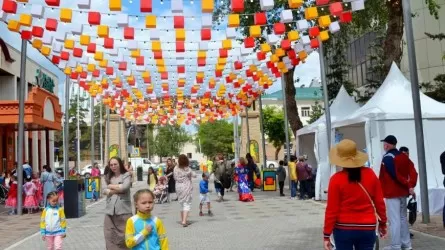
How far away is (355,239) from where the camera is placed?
17.3 ft

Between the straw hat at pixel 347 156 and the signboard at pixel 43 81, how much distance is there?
33988mm

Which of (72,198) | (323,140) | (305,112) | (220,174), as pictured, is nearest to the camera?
(72,198)

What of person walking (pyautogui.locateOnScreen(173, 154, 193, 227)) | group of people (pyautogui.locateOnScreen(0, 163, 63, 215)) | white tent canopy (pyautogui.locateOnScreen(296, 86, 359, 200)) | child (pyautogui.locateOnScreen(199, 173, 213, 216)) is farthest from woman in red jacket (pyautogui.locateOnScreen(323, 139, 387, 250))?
group of people (pyautogui.locateOnScreen(0, 163, 63, 215))

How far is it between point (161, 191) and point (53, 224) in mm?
12993

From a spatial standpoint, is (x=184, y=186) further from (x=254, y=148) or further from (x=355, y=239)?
(x=254, y=148)

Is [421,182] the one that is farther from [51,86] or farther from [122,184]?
[51,86]

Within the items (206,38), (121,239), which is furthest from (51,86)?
(121,239)

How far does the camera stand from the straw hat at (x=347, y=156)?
5.34 meters

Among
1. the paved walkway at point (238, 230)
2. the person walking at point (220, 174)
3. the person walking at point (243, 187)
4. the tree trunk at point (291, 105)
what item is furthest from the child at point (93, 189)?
the tree trunk at point (291, 105)

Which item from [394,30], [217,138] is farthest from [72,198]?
[217,138]

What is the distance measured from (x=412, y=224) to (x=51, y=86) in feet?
109

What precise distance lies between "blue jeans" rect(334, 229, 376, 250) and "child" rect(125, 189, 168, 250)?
1586 mm

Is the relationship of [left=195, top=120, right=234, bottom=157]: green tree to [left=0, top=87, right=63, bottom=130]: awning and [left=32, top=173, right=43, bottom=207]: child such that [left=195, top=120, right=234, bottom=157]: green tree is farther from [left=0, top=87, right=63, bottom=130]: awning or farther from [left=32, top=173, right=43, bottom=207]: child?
[left=32, top=173, right=43, bottom=207]: child

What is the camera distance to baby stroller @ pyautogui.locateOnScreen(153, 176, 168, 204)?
70.1 ft
